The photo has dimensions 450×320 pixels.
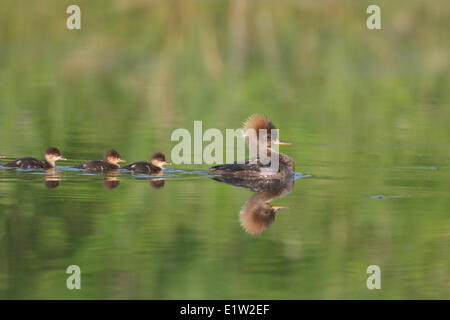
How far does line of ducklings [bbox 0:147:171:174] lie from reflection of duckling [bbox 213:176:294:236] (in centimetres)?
67

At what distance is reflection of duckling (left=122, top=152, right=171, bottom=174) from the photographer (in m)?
10.2

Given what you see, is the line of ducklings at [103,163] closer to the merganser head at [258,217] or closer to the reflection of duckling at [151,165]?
the reflection of duckling at [151,165]

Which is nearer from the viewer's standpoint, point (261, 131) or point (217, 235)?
point (217, 235)

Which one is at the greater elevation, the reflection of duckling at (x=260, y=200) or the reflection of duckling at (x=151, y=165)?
the reflection of duckling at (x=151, y=165)

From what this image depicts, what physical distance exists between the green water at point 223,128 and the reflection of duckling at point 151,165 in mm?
225

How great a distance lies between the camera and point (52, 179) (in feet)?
32.1

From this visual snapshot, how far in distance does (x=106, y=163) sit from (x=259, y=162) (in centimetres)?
169

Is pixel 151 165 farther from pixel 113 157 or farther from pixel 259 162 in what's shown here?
pixel 259 162

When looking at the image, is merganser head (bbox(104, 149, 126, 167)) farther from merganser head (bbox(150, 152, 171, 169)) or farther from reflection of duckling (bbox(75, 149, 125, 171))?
merganser head (bbox(150, 152, 171, 169))

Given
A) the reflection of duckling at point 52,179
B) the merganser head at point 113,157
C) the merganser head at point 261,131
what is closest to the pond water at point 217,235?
the reflection of duckling at point 52,179

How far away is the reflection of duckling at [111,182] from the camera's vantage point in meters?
9.44

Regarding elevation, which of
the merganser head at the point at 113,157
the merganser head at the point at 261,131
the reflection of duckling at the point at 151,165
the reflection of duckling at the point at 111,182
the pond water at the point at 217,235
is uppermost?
the merganser head at the point at 261,131

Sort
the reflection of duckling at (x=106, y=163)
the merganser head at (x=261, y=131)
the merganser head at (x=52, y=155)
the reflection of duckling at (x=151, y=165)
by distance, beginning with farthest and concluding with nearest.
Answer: the merganser head at (x=261, y=131) → the merganser head at (x=52, y=155) → the reflection of duckling at (x=151, y=165) → the reflection of duckling at (x=106, y=163)

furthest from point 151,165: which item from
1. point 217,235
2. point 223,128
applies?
point 223,128
